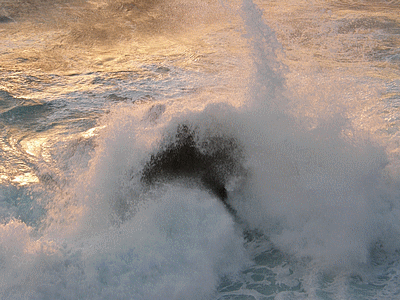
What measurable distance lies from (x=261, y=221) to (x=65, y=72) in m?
3.61

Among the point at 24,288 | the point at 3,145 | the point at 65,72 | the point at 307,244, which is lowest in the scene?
the point at 307,244

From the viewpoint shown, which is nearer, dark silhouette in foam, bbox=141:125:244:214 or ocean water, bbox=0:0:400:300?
ocean water, bbox=0:0:400:300

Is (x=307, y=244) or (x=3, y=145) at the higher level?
(x=3, y=145)

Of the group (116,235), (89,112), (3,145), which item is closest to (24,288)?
(116,235)

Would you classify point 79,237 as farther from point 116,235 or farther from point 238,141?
point 238,141

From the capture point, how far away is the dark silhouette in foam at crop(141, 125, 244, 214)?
2734mm

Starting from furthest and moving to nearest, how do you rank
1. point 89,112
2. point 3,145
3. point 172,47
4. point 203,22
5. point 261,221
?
point 203,22
point 172,47
point 89,112
point 3,145
point 261,221

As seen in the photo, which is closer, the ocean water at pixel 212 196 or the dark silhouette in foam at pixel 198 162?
the ocean water at pixel 212 196

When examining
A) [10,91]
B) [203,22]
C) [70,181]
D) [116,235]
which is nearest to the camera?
[116,235]

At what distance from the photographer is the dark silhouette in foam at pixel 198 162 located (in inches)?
108

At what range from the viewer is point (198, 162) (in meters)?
2.79

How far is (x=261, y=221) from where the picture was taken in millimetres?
2748

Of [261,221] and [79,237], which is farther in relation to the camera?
[261,221]

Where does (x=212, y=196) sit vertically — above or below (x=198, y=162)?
below
